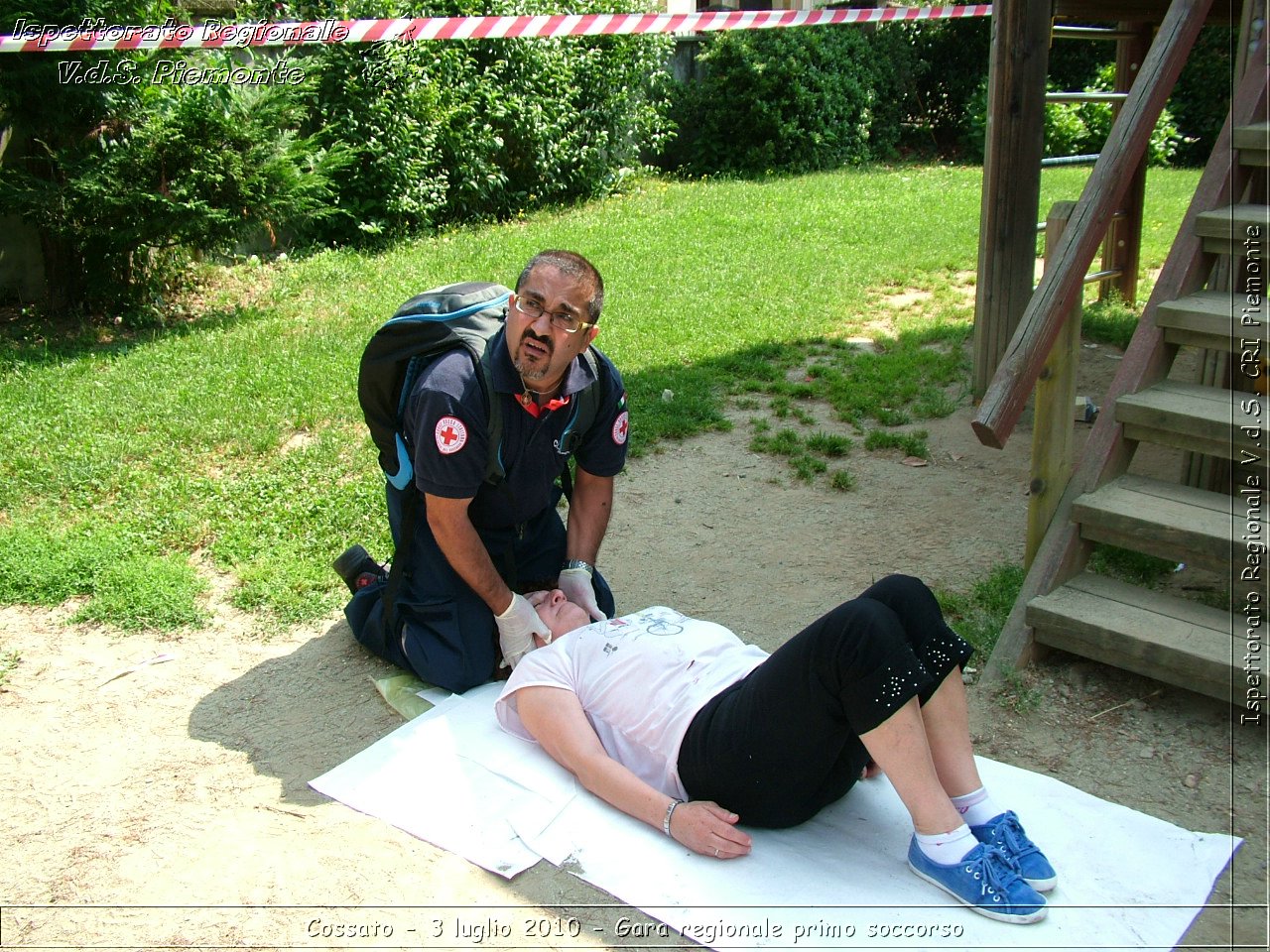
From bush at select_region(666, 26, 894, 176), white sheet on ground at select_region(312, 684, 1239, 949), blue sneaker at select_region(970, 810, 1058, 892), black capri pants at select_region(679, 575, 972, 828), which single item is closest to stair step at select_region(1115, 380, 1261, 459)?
white sheet on ground at select_region(312, 684, 1239, 949)

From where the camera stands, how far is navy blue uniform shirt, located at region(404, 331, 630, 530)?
3232 millimetres

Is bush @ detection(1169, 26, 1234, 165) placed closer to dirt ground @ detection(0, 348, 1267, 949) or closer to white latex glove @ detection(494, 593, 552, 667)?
dirt ground @ detection(0, 348, 1267, 949)

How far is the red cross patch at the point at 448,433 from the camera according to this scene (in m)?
3.21

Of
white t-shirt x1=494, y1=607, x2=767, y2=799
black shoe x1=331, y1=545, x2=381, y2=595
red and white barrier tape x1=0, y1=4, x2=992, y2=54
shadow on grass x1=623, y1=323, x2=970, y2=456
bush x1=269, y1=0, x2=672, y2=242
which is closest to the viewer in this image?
white t-shirt x1=494, y1=607, x2=767, y2=799

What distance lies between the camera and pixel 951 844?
2.54m

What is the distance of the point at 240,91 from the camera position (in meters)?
7.54

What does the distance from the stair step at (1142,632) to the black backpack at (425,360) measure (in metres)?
1.61

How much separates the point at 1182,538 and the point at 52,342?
6687 mm

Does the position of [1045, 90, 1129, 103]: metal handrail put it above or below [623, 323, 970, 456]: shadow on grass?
above

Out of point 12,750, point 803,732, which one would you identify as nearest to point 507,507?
point 803,732

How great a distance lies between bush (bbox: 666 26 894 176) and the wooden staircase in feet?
32.9

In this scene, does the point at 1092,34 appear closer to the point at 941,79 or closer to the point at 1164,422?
the point at 1164,422

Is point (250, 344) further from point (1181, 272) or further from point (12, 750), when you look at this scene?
point (1181, 272)

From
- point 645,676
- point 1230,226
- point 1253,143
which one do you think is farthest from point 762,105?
point 645,676
